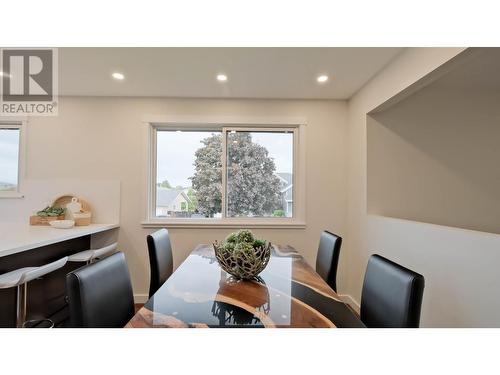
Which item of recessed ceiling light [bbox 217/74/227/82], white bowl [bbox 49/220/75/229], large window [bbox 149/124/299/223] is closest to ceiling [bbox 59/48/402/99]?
recessed ceiling light [bbox 217/74/227/82]

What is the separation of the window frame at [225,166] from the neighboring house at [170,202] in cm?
6

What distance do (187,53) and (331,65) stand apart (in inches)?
49.5

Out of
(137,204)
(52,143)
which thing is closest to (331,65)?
(137,204)

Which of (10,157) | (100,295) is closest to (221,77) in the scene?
(100,295)

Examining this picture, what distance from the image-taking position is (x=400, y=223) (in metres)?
2.01

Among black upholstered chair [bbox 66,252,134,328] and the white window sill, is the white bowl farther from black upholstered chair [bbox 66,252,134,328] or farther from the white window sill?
black upholstered chair [bbox 66,252,134,328]

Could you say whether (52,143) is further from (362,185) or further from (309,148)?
(362,185)

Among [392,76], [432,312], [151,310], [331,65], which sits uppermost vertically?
[331,65]

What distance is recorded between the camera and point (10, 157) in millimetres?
2895

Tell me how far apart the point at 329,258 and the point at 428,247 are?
690mm

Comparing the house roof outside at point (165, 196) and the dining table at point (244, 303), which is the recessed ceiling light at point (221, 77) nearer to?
the house roof outside at point (165, 196)

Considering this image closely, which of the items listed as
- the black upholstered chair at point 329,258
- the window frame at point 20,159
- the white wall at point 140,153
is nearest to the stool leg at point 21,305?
the white wall at point 140,153

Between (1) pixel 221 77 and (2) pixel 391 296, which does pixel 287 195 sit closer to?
(1) pixel 221 77

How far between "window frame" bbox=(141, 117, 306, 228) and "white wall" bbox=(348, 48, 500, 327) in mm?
621
